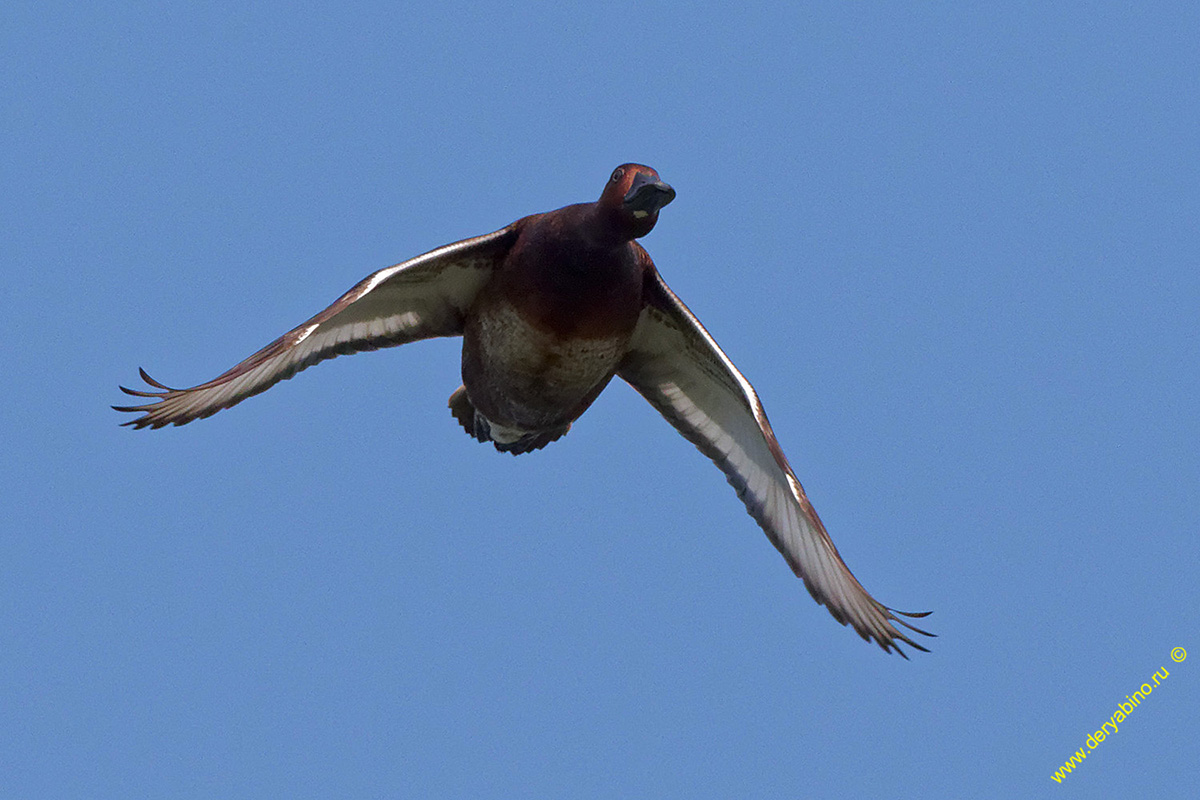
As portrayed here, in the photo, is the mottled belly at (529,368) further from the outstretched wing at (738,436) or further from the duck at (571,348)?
the outstretched wing at (738,436)

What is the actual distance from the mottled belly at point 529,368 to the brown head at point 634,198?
3.03 feet

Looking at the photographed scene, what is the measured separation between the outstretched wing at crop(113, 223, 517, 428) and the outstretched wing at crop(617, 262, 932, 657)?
1.34 m

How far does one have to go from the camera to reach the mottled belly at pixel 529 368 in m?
8.52

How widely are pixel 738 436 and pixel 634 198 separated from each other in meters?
2.60

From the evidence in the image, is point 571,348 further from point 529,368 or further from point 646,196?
point 646,196

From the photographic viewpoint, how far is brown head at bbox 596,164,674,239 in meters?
7.75

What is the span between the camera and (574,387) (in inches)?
349

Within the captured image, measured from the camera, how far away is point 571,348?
27.8 ft

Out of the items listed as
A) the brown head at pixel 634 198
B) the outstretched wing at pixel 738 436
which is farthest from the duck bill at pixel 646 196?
the outstretched wing at pixel 738 436

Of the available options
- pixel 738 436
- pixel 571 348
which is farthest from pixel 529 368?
pixel 738 436

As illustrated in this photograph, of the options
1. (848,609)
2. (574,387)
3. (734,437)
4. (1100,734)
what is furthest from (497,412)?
(1100,734)

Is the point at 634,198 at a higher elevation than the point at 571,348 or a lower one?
higher

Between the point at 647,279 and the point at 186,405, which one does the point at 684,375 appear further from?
the point at 186,405

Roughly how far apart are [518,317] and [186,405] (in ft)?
7.69
